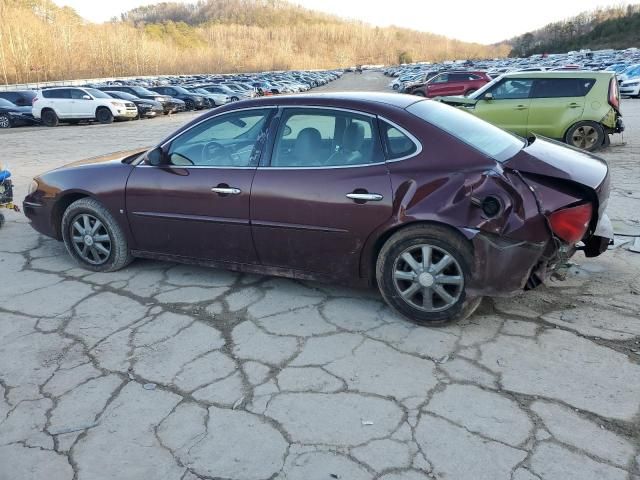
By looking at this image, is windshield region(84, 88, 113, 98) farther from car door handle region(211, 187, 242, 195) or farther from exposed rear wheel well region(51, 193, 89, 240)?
car door handle region(211, 187, 242, 195)

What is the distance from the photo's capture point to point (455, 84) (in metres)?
22.4

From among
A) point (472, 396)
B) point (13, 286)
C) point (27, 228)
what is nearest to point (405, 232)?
point (472, 396)

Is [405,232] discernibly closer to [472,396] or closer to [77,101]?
[472,396]

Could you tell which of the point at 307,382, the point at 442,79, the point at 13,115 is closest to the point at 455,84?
the point at 442,79

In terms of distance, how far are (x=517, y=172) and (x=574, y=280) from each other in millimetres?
1423

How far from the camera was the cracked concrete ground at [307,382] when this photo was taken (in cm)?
239

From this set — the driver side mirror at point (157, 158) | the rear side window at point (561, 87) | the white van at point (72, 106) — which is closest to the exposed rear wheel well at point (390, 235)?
the driver side mirror at point (157, 158)

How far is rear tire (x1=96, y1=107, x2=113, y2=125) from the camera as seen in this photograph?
21.3 metres

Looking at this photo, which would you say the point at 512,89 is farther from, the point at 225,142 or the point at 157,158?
the point at 157,158

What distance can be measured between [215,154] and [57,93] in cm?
2060

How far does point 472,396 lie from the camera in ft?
9.15

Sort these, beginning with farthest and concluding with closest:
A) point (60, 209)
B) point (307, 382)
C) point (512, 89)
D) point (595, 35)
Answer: point (595, 35) < point (512, 89) < point (60, 209) < point (307, 382)

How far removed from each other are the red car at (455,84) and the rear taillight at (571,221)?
20152 millimetres

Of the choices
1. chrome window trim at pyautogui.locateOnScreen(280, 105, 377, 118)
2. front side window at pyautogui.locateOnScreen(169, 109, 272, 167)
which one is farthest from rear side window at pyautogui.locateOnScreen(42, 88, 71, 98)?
chrome window trim at pyautogui.locateOnScreen(280, 105, 377, 118)
